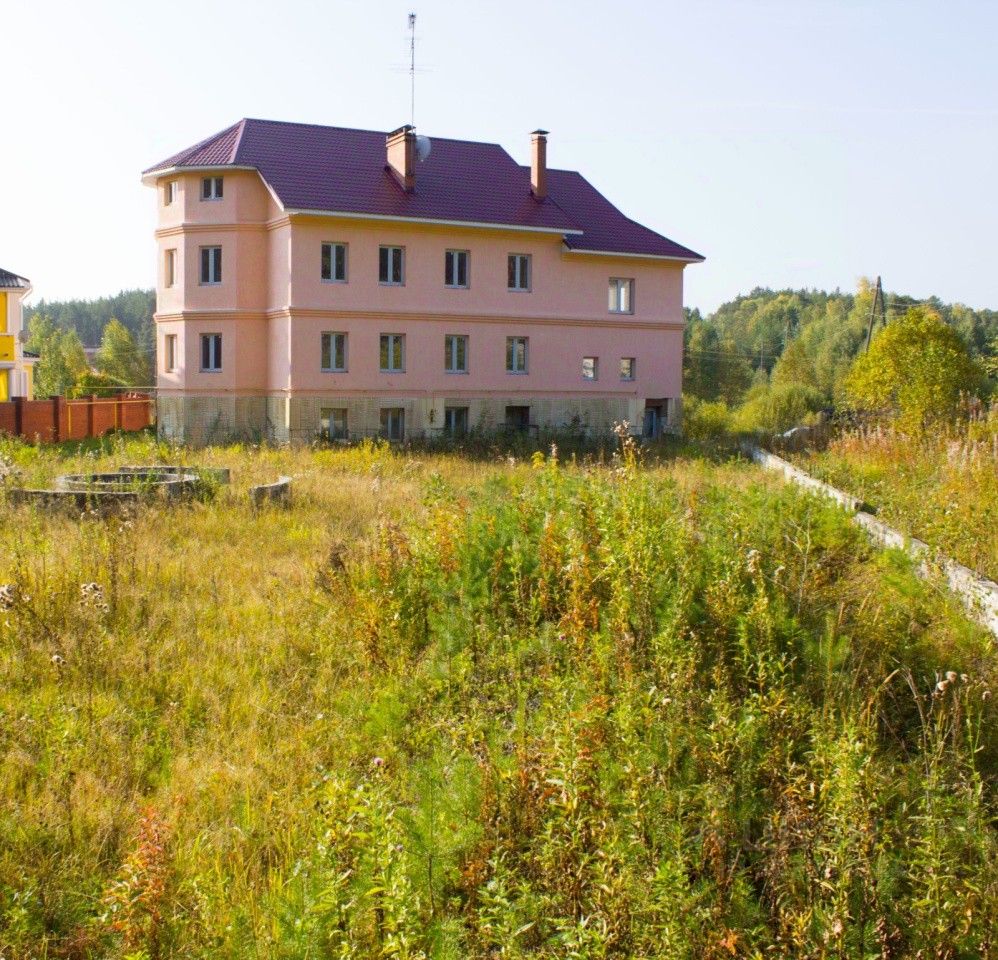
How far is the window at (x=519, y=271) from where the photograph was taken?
35.2 m

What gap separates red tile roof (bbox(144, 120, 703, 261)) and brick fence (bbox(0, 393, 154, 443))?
306 inches

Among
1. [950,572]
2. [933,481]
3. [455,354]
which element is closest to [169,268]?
[455,354]

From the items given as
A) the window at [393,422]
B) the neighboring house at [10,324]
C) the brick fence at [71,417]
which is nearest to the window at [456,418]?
the window at [393,422]

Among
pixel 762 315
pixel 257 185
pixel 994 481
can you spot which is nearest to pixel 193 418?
pixel 257 185

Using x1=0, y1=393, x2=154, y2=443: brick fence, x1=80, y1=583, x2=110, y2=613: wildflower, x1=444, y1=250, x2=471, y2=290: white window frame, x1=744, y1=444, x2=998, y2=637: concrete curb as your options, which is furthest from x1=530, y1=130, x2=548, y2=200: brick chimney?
x1=80, y1=583, x2=110, y2=613: wildflower

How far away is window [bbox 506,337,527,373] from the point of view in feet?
116

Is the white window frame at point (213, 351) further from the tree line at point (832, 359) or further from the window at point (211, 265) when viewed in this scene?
the tree line at point (832, 359)

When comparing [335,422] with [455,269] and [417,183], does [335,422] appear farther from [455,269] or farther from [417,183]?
[417,183]

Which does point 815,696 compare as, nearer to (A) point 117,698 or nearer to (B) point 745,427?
(A) point 117,698

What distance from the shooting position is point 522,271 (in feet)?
116

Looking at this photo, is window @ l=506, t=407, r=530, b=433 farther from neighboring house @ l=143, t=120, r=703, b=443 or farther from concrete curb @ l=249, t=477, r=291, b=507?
concrete curb @ l=249, t=477, r=291, b=507

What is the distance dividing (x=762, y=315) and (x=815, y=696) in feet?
474

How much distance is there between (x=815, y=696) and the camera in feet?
19.9

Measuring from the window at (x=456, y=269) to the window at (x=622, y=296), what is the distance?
541cm
